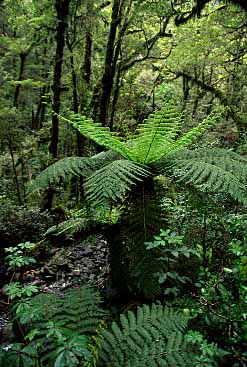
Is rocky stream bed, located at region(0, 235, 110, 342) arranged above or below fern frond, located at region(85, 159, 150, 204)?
below

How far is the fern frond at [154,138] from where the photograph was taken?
257 centimetres

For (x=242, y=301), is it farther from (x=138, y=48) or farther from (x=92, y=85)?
(x=138, y=48)

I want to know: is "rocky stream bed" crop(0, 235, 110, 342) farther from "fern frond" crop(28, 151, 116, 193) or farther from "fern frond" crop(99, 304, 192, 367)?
"fern frond" crop(99, 304, 192, 367)

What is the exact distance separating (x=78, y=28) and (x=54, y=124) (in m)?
2.60

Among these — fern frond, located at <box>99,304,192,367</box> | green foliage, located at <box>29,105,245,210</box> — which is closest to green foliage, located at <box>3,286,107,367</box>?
fern frond, located at <box>99,304,192,367</box>

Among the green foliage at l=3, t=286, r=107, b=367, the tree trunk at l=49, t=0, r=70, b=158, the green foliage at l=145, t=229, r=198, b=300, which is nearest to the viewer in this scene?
the green foliage at l=3, t=286, r=107, b=367

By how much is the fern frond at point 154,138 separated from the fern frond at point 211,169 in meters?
0.09

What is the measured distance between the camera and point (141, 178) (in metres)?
2.62

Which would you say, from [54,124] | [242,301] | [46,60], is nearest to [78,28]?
[54,124]

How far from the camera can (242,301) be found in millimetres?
1867

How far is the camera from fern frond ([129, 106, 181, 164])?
2566 millimetres

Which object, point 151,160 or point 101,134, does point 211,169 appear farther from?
point 101,134

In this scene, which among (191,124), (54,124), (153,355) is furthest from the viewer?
(191,124)

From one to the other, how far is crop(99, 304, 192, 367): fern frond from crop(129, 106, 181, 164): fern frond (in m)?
1.23
